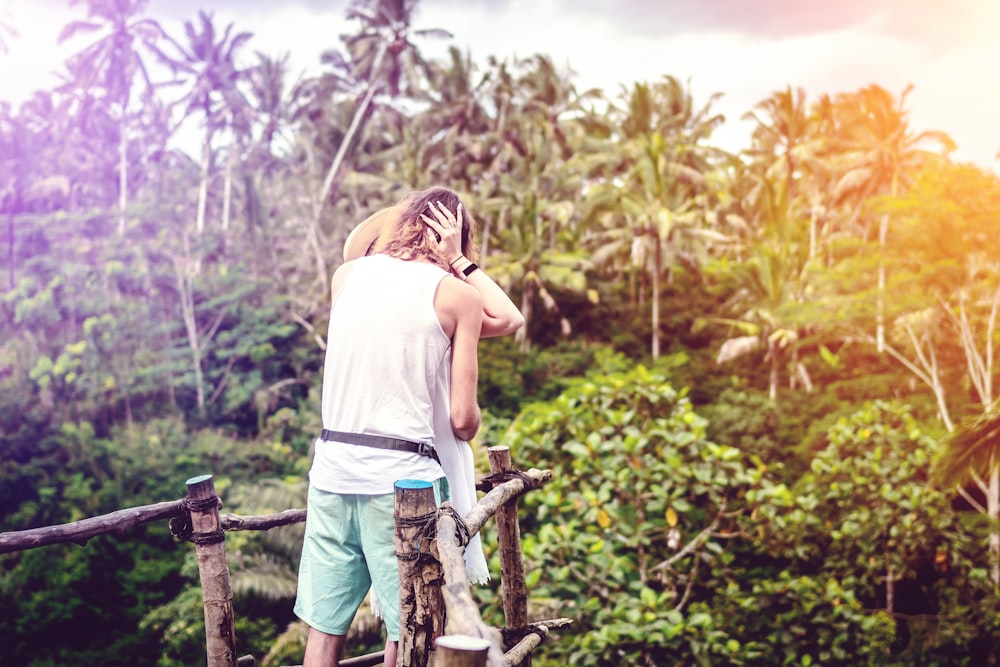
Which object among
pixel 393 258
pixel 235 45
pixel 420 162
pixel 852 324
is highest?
pixel 235 45

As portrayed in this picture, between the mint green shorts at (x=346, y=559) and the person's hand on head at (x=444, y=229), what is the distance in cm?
55

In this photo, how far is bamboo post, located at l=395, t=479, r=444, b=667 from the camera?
1554 millimetres

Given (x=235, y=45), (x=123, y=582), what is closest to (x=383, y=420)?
(x=123, y=582)

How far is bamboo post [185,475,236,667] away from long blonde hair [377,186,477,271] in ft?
2.87

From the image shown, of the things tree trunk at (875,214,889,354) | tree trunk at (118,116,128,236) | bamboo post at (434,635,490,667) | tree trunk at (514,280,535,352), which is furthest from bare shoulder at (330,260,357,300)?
tree trunk at (118,116,128,236)

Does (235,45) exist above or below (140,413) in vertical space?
above

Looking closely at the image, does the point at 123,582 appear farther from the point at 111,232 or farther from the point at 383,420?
the point at 383,420

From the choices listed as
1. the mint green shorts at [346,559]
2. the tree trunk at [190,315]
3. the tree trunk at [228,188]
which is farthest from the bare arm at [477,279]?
the tree trunk at [228,188]

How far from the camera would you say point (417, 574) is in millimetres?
1586

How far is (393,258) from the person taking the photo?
1.81 metres

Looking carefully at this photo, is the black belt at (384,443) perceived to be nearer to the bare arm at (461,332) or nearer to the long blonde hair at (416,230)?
the bare arm at (461,332)

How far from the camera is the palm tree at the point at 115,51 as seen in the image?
26906 mm

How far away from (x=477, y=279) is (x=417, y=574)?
32.1 inches

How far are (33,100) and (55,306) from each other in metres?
14.1
